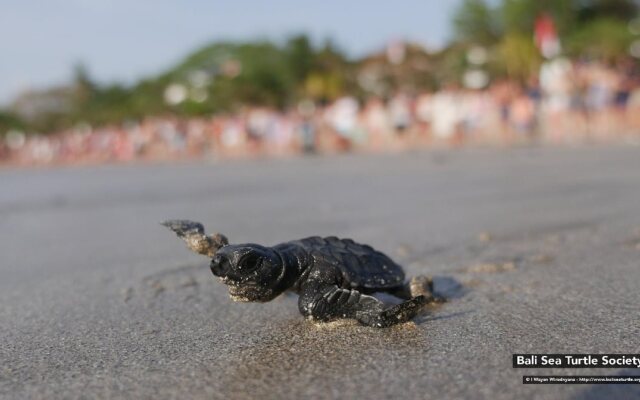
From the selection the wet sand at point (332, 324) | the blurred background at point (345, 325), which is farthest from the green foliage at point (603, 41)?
the wet sand at point (332, 324)

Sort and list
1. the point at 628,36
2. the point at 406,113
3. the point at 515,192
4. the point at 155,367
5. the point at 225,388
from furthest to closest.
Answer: the point at 628,36 → the point at 406,113 → the point at 515,192 → the point at 155,367 → the point at 225,388

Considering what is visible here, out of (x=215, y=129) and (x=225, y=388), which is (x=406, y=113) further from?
(x=225, y=388)

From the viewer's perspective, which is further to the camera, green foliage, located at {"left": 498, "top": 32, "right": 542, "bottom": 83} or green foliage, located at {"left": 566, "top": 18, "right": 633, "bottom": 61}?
green foliage, located at {"left": 566, "top": 18, "right": 633, "bottom": 61}

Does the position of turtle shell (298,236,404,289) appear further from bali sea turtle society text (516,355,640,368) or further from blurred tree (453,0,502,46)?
blurred tree (453,0,502,46)

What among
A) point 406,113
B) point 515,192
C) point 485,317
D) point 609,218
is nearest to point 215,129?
point 406,113

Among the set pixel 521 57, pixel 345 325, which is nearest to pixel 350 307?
pixel 345 325

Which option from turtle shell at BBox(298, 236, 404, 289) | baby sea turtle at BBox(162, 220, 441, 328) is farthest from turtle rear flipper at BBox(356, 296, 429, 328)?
turtle shell at BBox(298, 236, 404, 289)

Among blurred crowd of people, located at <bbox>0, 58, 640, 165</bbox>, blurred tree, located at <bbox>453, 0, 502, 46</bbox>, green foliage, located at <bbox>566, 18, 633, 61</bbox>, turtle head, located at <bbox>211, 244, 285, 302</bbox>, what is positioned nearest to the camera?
turtle head, located at <bbox>211, 244, 285, 302</bbox>
